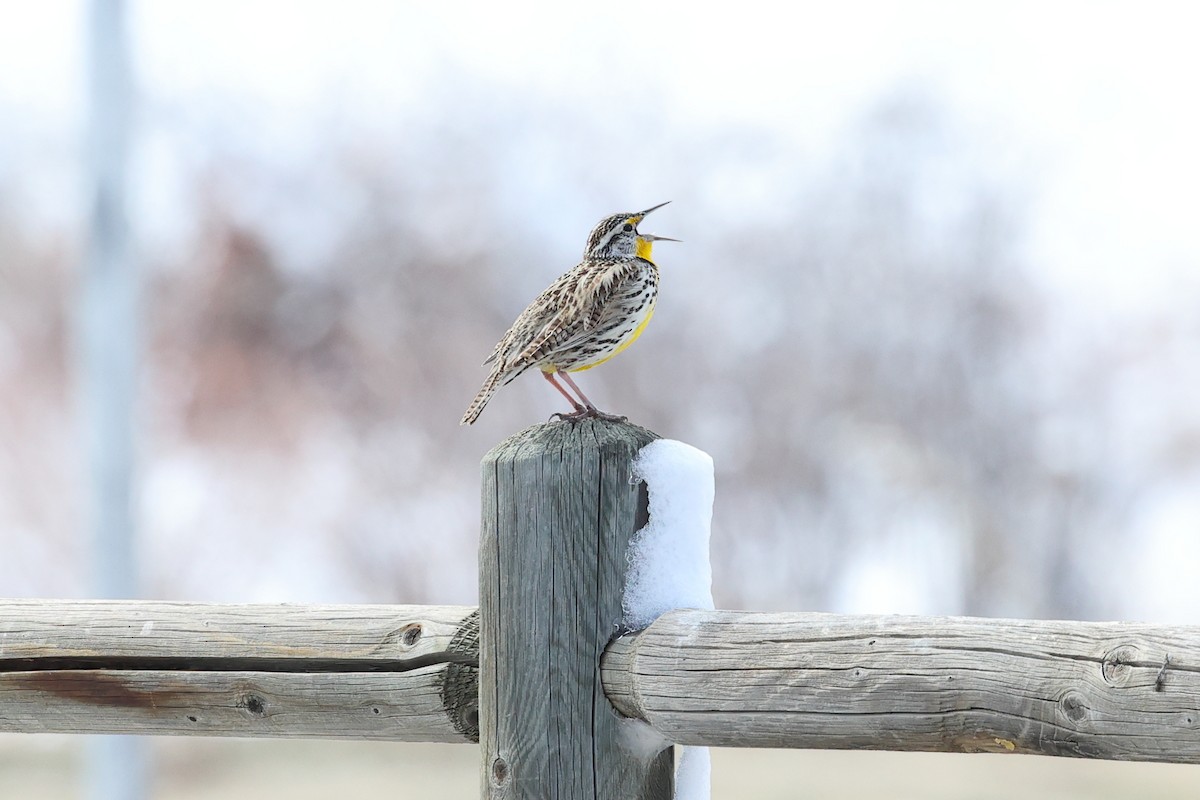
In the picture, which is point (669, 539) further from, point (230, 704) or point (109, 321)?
point (109, 321)

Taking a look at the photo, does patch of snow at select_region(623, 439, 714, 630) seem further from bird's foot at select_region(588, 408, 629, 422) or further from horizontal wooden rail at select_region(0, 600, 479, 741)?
horizontal wooden rail at select_region(0, 600, 479, 741)

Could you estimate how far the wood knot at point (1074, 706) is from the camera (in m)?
1.22

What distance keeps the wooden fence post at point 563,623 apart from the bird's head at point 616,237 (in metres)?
0.74

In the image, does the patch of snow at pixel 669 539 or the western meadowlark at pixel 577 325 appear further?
the western meadowlark at pixel 577 325

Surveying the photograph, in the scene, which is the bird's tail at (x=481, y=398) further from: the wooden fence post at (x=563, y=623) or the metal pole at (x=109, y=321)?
the metal pole at (x=109, y=321)

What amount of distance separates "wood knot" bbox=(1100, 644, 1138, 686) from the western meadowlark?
3.16ft

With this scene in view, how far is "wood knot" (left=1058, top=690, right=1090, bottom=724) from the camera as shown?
1.22 m

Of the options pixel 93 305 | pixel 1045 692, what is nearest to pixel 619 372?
pixel 93 305

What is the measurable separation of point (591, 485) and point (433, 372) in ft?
17.5

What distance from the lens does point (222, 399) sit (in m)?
7.00

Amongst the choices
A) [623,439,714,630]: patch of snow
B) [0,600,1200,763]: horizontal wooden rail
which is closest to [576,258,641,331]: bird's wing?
[623,439,714,630]: patch of snow

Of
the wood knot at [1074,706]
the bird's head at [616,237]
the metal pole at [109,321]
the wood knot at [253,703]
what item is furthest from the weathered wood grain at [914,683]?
the metal pole at [109,321]

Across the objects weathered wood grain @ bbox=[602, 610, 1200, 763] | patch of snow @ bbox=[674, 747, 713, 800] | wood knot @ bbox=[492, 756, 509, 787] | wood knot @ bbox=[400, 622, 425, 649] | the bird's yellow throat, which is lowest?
patch of snow @ bbox=[674, 747, 713, 800]

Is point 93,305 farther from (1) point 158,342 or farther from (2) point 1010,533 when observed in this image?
(2) point 1010,533
